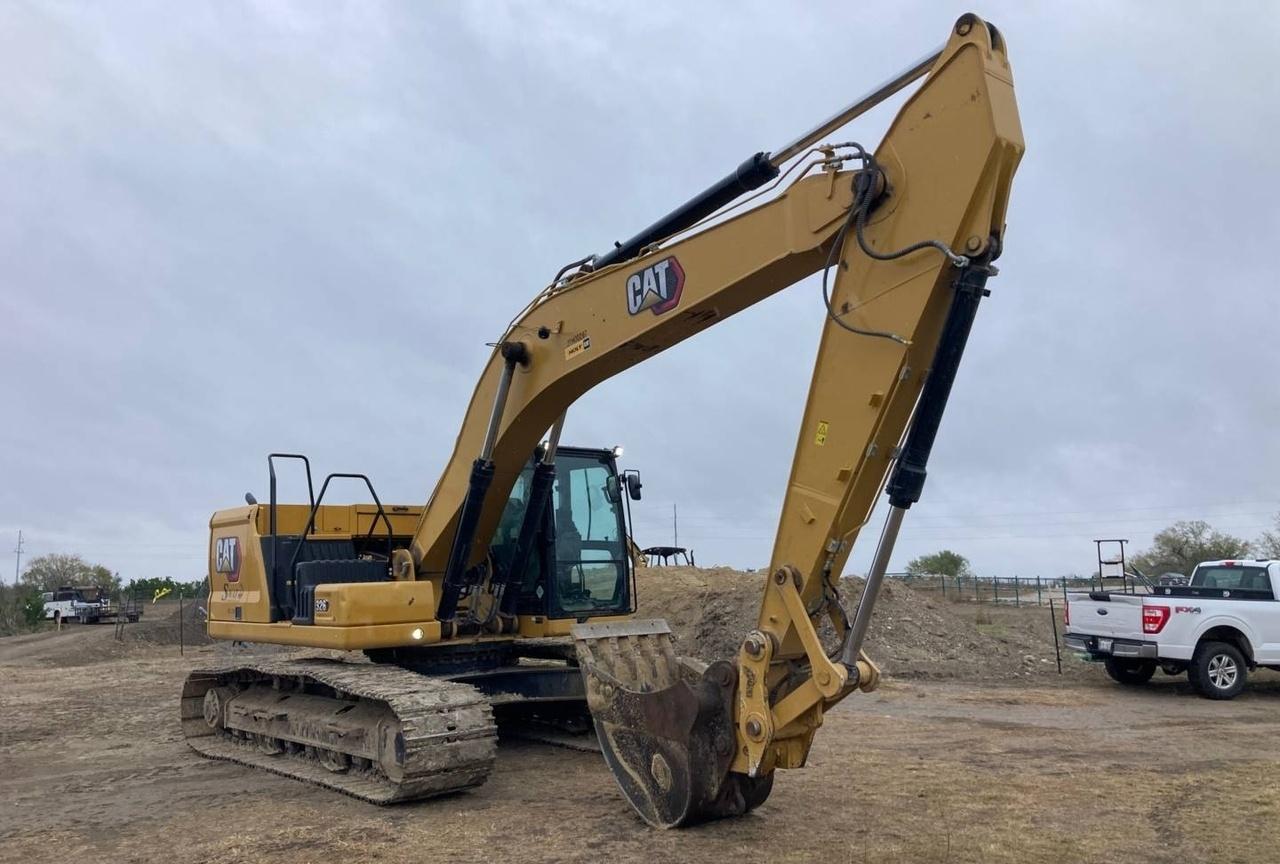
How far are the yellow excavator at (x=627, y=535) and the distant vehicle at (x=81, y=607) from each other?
114 ft

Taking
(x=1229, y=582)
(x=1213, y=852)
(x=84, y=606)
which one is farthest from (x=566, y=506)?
(x=84, y=606)

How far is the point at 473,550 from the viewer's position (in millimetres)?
8938

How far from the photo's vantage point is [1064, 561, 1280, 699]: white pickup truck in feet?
45.7

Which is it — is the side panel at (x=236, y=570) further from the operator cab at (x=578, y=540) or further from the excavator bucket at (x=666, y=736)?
the excavator bucket at (x=666, y=736)

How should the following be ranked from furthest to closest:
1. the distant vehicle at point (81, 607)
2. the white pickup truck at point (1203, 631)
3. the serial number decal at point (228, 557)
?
the distant vehicle at point (81, 607)
the white pickup truck at point (1203, 631)
the serial number decal at point (228, 557)

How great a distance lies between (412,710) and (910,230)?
455 cm

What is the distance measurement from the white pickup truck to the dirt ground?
0.59 m

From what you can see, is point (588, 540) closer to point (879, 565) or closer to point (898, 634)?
point (879, 565)

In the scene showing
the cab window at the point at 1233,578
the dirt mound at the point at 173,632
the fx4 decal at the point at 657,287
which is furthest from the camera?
the dirt mound at the point at 173,632

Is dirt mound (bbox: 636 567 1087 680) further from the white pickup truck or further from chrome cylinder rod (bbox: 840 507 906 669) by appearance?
chrome cylinder rod (bbox: 840 507 906 669)

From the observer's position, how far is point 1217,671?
550 inches

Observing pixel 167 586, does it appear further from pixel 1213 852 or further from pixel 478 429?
pixel 1213 852

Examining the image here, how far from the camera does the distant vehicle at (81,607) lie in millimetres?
41531

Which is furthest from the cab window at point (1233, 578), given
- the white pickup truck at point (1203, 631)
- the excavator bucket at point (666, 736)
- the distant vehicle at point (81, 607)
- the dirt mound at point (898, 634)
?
the distant vehicle at point (81, 607)
